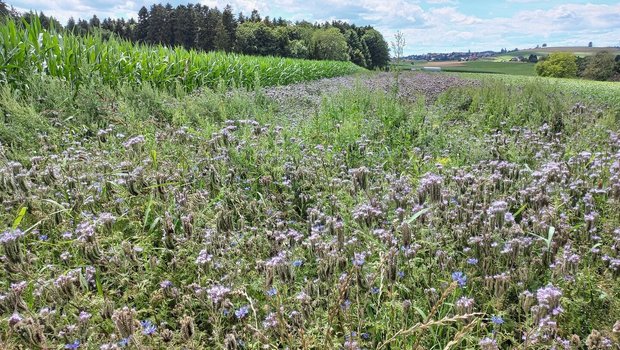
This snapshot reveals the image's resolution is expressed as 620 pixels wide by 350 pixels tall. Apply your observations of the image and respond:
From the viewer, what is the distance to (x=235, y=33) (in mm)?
71625

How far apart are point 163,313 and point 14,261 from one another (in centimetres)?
87

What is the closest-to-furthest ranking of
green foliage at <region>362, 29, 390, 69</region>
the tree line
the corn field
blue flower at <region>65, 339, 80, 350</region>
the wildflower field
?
blue flower at <region>65, 339, 80, 350</region> < the wildflower field < the corn field < the tree line < green foliage at <region>362, 29, 390, 69</region>

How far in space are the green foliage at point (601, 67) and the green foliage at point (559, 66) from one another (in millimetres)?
6470

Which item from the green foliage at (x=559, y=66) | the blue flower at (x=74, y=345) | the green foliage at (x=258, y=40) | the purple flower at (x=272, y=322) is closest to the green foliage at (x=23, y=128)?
the blue flower at (x=74, y=345)

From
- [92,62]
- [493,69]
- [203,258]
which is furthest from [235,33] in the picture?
[203,258]

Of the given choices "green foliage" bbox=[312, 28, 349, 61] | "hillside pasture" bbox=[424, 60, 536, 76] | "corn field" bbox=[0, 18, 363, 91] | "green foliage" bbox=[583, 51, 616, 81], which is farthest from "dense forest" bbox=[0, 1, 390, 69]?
"corn field" bbox=[0, 18, 363, 91]

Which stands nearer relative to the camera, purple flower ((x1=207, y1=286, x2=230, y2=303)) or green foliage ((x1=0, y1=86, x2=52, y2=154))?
purple flower ((x1=207, y1=286, x2=230, y2=303))

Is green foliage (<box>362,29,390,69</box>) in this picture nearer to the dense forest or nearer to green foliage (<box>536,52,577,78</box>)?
the dense forest

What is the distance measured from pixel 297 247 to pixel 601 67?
58570mm

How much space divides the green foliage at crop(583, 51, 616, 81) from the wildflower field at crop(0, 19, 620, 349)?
52061mm

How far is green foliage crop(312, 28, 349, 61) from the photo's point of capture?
6706 cm

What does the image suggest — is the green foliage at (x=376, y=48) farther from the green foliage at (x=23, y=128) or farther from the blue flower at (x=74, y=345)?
the blue flower at (x=74, y=345)

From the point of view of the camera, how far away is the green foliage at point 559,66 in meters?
60.1

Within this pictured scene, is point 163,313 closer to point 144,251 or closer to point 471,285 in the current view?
point 144,251
